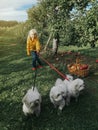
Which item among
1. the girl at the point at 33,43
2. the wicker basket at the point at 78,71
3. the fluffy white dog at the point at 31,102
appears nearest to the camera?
the fluffy white dog at the point at 31,102

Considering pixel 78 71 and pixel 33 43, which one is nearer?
pixel 78 71

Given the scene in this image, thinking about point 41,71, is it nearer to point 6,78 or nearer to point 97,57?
point 6,78

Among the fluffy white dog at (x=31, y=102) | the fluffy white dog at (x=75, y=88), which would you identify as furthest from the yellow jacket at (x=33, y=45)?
the fluffy white dog at (x=31, y=102)

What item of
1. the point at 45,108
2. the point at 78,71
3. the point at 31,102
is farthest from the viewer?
the point at 78,71

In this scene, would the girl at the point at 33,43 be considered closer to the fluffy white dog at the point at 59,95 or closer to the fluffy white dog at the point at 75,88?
the fluffy white dog at the point at 75,88

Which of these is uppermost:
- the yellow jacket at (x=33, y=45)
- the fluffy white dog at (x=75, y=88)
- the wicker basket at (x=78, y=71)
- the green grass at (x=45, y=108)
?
the yellow jacket at (x=33, y=45)

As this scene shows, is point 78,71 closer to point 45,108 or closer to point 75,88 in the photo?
point 75,88

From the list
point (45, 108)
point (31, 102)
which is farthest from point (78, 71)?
point (31, 102)

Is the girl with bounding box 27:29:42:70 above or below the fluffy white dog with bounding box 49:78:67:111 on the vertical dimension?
above

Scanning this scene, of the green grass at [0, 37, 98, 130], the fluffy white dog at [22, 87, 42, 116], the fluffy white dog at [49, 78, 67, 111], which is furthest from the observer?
the fluffy white dog at [49, 78, 67, 111]

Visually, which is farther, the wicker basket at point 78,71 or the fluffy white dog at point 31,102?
the wicker basket at point 78,71

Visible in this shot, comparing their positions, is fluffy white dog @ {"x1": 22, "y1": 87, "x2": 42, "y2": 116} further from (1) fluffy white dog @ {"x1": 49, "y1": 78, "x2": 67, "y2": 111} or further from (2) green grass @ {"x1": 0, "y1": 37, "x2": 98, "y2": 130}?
(1) fluffy white dog @ {"x1": 49, "y1": 78, "x2": 67, "y2": 111}

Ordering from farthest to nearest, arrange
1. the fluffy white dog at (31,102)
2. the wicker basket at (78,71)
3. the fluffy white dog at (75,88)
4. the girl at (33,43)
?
the girl at (33,43)
the wicker basket at (78,71)
the fluffy white dog at (75,88)
the fluffy white dog at (31,102)

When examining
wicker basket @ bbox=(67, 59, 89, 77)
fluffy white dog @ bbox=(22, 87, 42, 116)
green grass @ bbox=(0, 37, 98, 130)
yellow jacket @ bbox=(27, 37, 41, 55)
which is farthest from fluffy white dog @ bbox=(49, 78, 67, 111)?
yellow jacket @ bbox=(27, 37, 41, 55)
